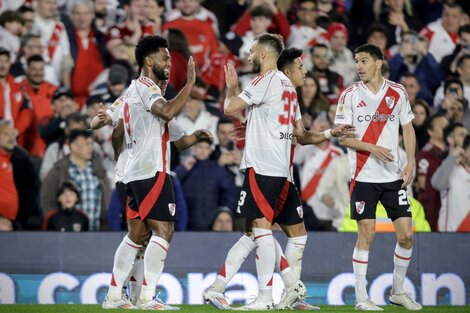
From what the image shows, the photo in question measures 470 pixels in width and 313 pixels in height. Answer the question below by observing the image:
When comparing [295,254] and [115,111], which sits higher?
[115,111]

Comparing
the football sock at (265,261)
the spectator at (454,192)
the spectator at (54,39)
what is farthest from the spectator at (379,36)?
the football sock at (265,261)

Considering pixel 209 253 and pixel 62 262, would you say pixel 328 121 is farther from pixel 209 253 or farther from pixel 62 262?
pixel 62 262

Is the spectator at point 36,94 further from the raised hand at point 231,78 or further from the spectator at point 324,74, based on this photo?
the raised hand at point 231,78

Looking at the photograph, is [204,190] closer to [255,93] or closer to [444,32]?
[255,93]

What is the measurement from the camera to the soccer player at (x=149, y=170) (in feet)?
30.7

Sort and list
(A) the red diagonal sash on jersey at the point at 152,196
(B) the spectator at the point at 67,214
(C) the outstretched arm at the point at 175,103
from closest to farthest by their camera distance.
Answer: (C) the outstretched arm at the point at 175,103
(A) the red diagonal sash on jersey at the point at 152,196
(B) the spectator at the point at 67,214

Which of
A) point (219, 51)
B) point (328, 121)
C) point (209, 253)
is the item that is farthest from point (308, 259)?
point (219, 51)

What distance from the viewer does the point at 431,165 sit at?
Result: 14.5m

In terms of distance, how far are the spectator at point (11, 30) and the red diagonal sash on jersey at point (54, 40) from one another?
0.50 metres

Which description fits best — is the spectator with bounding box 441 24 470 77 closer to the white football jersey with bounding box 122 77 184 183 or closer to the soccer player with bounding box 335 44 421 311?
the soccer player with bounding box 335 44 421 311

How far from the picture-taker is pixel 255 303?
9.34 m

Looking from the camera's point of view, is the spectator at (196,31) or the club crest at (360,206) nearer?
the club crest at (360,206)

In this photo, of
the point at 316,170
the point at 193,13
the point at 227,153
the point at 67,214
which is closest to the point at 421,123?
the point at 316,170

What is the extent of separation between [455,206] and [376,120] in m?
4.60
